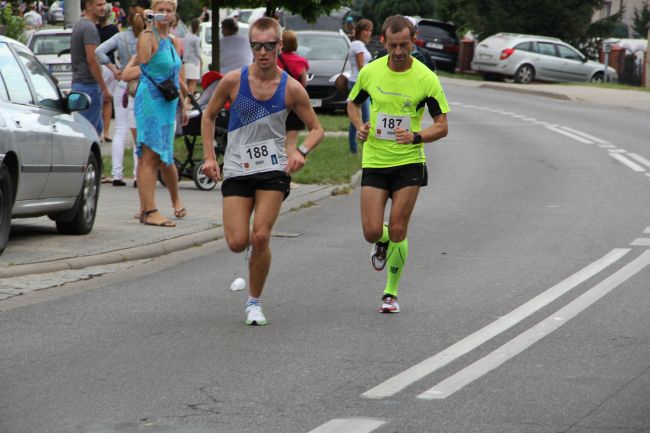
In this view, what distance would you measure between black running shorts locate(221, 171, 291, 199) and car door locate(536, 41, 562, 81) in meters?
38.9

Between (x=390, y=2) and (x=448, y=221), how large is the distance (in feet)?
176

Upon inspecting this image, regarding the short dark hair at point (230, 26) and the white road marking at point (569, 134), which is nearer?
the short dark hair at point (230, 26)

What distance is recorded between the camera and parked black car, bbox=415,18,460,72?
180 ft

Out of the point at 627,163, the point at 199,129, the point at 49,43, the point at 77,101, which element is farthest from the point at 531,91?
the point at 77,101

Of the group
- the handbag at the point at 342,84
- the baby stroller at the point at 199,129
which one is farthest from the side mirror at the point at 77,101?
the handbag at the point at 342,84

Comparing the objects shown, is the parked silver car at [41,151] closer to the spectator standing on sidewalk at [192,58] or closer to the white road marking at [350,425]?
the white road marking at [350,425]

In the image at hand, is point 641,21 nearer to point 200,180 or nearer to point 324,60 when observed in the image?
point 324,60

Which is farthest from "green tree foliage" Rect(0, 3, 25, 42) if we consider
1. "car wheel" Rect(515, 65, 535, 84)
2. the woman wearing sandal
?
"car wheel" Rect(515, 65, 535, 84)

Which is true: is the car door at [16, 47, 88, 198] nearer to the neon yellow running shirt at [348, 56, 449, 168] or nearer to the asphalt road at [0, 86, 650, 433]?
the asphalt road at [0, 86, 650, 433]

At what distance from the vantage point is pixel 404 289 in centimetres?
1023

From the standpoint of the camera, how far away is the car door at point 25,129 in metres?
11.3

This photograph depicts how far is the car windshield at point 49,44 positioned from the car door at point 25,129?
1565cm

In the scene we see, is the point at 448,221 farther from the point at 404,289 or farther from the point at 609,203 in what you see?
the point at 404,289

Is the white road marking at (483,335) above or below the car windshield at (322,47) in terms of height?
below
